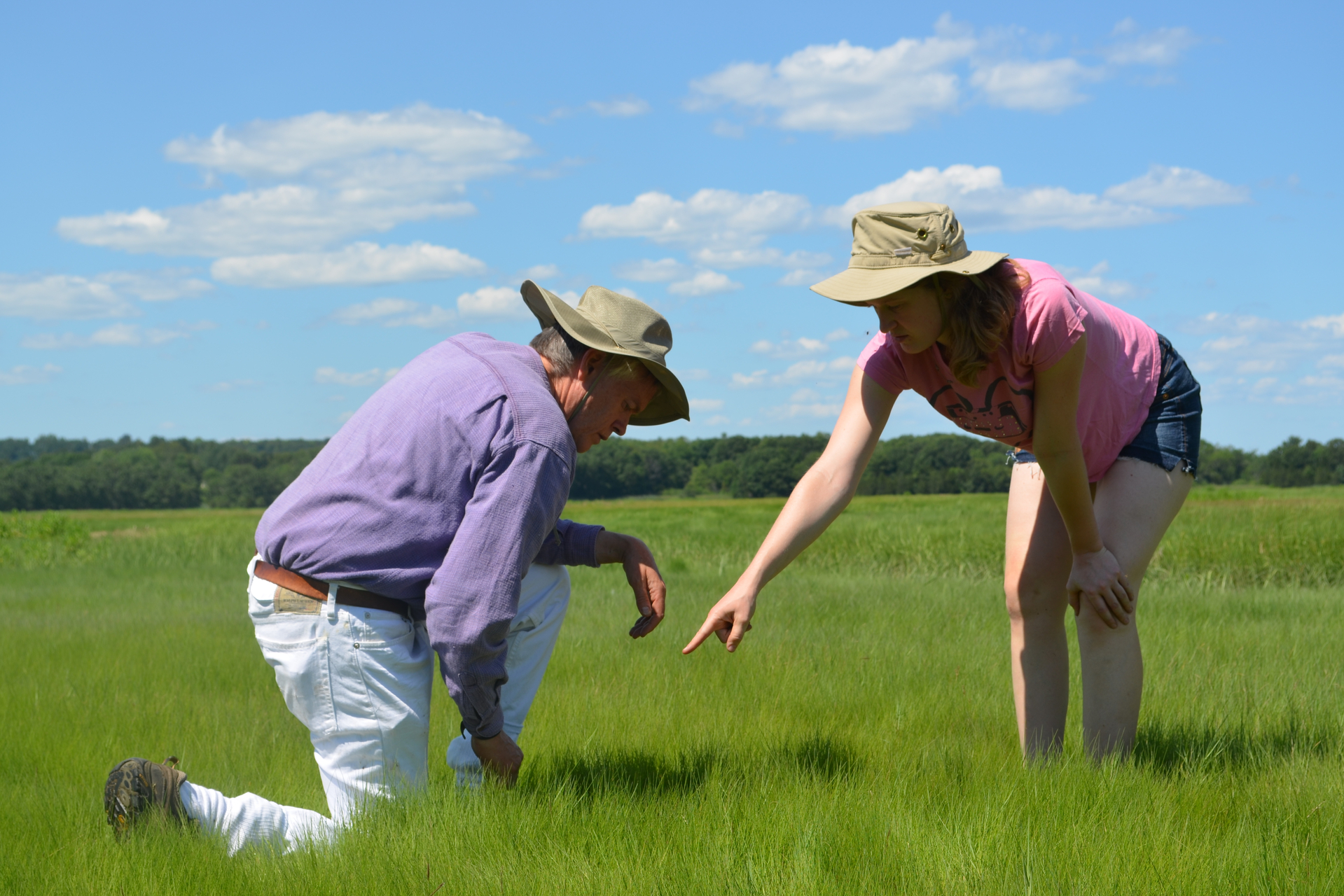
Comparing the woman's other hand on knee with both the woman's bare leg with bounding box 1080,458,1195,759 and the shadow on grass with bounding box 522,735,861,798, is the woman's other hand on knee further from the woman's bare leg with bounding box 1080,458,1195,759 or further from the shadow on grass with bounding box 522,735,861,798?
the shadow on grass with bounding box 522,735,861,798

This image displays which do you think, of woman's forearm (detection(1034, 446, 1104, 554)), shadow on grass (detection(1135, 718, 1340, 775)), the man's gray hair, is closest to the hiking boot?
the man's gray hair

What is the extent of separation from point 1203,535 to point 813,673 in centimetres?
961

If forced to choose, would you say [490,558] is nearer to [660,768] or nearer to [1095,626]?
[660,768]

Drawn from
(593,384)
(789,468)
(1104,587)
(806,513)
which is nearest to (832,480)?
(806,513)

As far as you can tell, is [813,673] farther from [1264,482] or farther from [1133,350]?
[1264,482]

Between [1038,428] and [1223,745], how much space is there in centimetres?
160

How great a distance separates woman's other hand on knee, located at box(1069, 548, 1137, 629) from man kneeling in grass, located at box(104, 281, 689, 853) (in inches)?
57.9

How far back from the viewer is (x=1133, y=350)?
11.3ft

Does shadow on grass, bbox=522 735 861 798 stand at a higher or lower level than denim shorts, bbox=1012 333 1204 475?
lower

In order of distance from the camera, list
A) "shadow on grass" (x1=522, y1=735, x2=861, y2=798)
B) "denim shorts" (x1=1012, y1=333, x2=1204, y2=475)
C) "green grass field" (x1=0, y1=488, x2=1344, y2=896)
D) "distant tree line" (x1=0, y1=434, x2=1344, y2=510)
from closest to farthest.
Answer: "green grass field" (x1=0, y1=488, x2=1344, y2=896) → "shadow on grass" (x1=522, y1=735, x2=861, y2=798) → "denim shorts" (x1=1012, y1=333, x2=1204, y2=475) → "distant tree line" (x1=0, y1=434, x2=1344, y2=510)

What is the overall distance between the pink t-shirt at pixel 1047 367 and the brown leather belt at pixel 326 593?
176cm

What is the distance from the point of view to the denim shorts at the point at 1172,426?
3.46 meters

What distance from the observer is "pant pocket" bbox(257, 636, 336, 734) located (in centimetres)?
274

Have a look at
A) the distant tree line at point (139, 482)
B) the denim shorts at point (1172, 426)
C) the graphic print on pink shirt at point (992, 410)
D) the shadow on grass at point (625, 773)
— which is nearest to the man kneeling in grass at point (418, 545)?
the shadow on grass at point (625, 773)
